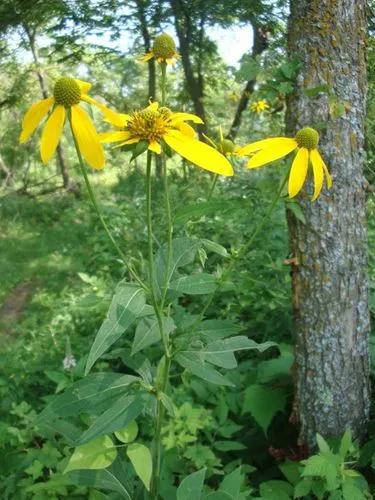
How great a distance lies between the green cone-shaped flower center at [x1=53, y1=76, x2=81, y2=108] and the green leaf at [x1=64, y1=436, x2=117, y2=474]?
85cm

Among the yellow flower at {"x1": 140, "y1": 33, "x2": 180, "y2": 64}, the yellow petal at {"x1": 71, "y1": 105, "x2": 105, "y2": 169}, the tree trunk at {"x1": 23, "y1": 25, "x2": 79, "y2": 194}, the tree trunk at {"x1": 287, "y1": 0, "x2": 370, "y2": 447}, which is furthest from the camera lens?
the tree trunk at {"x1": 23, "y1": 25, "x2": 79, "y2": 194}

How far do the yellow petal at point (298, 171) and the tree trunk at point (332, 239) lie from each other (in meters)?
0.72

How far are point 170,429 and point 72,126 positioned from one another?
49.0 inches

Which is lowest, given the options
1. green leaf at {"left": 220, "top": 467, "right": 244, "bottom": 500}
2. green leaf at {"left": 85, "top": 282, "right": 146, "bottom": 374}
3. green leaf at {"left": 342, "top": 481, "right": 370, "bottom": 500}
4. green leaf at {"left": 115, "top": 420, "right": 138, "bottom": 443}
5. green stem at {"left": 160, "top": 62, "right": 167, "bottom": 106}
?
green leaf at {"left": 342, "top": 481, "right": 370, "bottom": 500}

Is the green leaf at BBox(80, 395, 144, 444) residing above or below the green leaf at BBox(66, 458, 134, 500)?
above

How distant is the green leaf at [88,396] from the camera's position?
3.76ft

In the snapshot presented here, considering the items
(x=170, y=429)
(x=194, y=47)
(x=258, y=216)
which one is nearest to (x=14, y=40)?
(x=194, y=47)

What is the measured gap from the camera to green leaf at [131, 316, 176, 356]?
3.84 feet

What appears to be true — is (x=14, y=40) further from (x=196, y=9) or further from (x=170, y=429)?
(x=170, y=429)

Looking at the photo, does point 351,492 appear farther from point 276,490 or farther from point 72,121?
point 72,121

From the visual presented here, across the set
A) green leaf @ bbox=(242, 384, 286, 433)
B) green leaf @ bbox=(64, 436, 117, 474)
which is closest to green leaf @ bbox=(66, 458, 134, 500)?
green leaf @ bbox=(64, 436, 117, 474)

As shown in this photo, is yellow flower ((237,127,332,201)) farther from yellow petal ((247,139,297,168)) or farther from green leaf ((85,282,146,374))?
green leaf ((85,282,146,374))

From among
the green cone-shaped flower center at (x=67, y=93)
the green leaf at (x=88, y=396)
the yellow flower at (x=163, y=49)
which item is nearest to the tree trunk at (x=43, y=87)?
the yellow flower at (x=163, y=49)

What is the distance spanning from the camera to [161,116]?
0.94 metres
